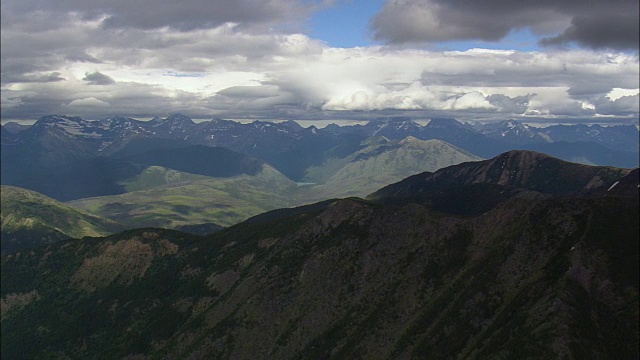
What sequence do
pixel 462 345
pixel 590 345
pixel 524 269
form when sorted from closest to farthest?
pixel 590 345, pixel 462 345, pixel 524 269

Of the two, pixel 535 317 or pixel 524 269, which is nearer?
pixel 535 317

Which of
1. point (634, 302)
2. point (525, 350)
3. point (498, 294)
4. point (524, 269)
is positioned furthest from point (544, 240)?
point (525, 350)

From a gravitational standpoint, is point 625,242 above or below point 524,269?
above

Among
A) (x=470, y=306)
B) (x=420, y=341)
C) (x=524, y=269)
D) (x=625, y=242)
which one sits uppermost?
(x=625, y=242)

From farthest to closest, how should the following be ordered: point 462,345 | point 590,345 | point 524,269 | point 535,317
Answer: point 524,269 < point 462,345 < point 535,317 < point 590,345

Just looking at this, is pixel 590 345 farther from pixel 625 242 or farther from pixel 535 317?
pixel 625 242

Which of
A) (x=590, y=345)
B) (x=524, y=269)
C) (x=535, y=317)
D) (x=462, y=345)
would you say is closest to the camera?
(x=590, y=345)

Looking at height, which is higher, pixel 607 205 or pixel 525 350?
pixel 607 205

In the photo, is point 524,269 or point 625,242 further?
point 524,269

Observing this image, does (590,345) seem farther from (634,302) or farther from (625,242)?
(625,242)

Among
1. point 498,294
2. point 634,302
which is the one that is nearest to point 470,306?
point 498,294
